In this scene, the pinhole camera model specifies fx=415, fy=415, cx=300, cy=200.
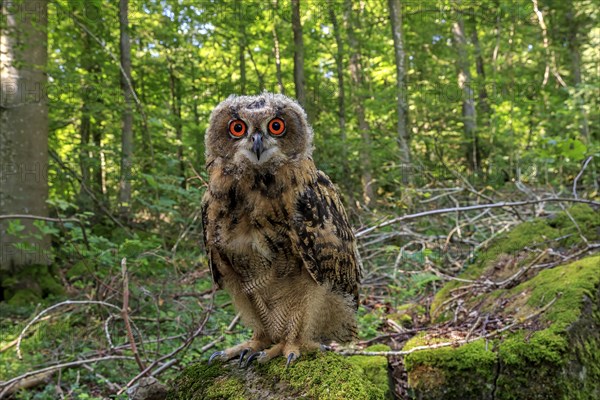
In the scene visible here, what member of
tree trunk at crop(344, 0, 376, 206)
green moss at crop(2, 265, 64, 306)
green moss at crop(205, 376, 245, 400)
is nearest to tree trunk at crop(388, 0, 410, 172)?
tree trunk at crop(344, 0, 376, 206)

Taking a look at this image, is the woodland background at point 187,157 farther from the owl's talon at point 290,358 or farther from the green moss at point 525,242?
the owl's talon at point 290,358

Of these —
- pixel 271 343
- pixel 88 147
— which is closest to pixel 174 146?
pixel 88 147

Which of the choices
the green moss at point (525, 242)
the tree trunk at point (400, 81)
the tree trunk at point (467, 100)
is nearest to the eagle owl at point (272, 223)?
the green moss at point (525, 242)

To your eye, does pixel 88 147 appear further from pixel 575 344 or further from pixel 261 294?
pixel 575 344

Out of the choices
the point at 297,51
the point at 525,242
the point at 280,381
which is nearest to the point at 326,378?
the point at 280,381

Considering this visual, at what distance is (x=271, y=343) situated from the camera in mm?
2426

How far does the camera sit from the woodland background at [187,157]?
4.51m

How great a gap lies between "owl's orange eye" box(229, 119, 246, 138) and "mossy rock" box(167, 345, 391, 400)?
1160 mm

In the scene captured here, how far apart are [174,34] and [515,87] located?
27.0ft

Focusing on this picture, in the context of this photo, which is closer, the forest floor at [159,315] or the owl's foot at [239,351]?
the owl's foot at [239,351]

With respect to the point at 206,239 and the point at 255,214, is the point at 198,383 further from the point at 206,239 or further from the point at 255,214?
the point at 255,214

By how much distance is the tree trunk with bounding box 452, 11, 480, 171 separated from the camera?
1059cm

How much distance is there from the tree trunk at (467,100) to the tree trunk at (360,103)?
2493mm

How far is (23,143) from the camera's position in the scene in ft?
19.6
